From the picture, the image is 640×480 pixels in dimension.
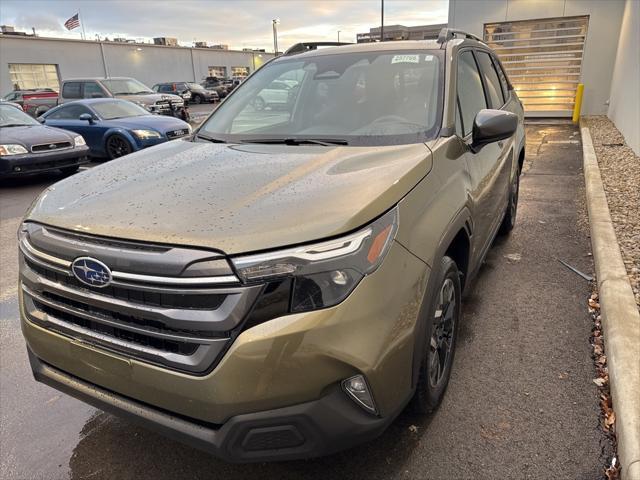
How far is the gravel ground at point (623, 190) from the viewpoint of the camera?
4.01 m

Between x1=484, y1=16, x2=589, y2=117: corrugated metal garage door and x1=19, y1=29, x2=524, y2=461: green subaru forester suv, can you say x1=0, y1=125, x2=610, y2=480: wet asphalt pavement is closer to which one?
x1=19, y1=29, x2=524, y2=461: green subaru forester suv

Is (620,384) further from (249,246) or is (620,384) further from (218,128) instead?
(218,128)

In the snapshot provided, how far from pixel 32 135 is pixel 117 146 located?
175 cm

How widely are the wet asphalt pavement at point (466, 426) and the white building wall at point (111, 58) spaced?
37175mm

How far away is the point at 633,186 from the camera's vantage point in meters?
6.01

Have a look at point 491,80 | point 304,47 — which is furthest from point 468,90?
point 304,47

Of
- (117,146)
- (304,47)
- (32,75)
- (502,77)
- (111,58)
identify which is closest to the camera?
(304,47)

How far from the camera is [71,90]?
622 inches

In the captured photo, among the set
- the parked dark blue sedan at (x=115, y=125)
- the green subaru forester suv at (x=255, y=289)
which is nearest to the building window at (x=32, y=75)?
the parked dark blue sedan at (x=115, y=125)

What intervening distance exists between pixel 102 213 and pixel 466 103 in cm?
233

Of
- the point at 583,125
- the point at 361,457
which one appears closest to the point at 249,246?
the point at 361,457

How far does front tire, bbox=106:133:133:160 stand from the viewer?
398 inches

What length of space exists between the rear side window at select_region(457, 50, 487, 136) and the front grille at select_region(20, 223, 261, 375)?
77.8 inches

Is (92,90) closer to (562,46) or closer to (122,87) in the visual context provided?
(122,87)
